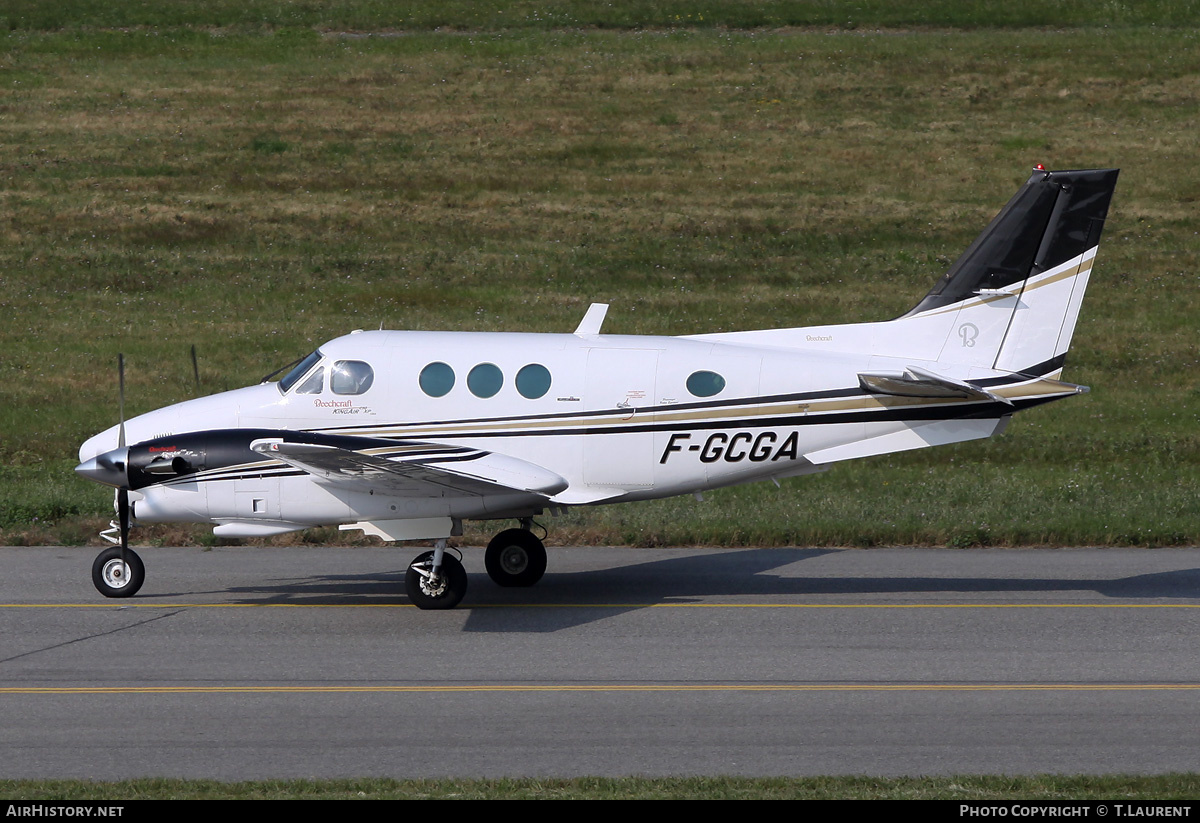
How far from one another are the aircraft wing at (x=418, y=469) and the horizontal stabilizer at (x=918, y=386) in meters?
3.26

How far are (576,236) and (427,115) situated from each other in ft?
34.3

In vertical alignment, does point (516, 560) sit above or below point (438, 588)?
above

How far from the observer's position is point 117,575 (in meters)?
13.0

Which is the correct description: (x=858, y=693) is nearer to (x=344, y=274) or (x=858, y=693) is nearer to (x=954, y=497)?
(x=954, y=497)

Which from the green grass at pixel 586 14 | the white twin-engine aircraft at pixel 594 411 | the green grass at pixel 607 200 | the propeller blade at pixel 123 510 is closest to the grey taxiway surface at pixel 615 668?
the propeller blade at pixel 123 510

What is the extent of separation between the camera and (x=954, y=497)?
17.7 m

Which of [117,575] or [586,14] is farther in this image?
[586,14]

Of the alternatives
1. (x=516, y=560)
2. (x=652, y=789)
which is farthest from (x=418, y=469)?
(x=652, y=789)

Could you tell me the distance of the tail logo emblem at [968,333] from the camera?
1309 cm

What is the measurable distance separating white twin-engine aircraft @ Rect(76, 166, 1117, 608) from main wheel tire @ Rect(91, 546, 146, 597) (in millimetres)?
20

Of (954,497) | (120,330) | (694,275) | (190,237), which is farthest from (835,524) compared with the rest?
(190,237)

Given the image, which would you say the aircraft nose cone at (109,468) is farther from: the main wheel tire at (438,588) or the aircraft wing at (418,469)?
the main wheel tire at (438,588)

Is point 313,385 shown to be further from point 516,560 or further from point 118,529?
point 516,560

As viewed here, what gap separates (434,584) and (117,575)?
3.32 m
